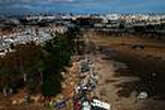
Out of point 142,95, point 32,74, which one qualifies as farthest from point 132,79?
point 32,74

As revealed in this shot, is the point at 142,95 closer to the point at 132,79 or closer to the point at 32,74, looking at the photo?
the point at 132,79

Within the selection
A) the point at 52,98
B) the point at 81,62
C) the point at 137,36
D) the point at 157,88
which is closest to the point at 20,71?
the point at 52,98

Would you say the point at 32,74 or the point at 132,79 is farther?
the point at 132,79

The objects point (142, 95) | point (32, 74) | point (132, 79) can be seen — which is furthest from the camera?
point (132, 79)

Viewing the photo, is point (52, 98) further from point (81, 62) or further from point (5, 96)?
point (81, 62)

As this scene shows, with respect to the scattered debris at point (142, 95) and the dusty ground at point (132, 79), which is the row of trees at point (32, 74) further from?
the scattered debris at point (142, 95)

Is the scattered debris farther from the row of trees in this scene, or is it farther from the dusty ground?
the row of trees

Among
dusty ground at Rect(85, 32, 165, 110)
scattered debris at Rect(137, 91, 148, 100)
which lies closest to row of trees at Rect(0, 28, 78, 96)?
dusty ground at Rect(85, 32, 165, 110)

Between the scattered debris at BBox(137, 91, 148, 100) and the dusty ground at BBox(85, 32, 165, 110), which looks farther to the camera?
the scattered debris at BBox(137, 91, 148, 100)

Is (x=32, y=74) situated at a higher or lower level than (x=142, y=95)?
higher

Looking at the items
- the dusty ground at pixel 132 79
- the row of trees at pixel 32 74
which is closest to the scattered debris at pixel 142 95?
the dusty ground at pixel 132 79

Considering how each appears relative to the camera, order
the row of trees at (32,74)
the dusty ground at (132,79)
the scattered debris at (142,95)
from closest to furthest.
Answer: the dusty ground at (132,79), the scattered debris at (142,95), the row of trees at (32,74)
